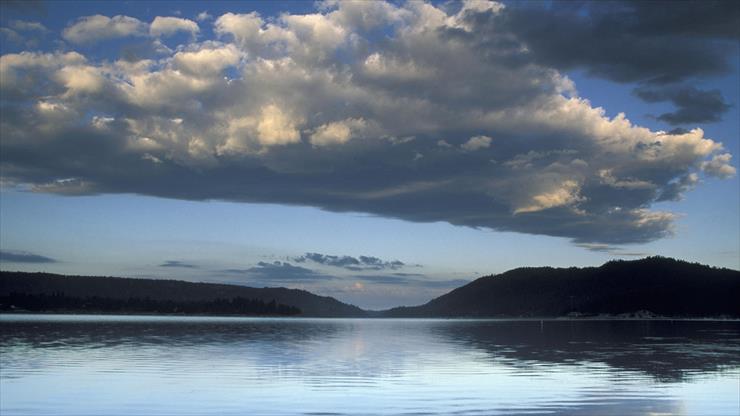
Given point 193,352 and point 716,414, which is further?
point 193,352

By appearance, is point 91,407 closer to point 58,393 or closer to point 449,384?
point 58,393

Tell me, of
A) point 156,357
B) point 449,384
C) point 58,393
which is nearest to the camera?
point 58,393

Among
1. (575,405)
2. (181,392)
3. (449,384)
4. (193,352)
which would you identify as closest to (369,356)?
(193,352)

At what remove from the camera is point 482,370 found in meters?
59.8

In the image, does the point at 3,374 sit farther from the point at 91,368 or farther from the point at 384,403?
the point at 384,403

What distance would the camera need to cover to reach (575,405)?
39250 mm

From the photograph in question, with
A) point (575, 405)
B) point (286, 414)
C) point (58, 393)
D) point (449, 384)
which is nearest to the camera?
point (286, 414)

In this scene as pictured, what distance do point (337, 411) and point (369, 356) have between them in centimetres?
4174

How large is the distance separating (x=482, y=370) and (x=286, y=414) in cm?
2707

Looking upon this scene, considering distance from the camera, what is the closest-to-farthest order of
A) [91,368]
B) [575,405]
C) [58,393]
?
[575,405], [58,393], [91,368]

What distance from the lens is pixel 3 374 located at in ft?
170

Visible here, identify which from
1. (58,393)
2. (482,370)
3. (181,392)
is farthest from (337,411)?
(482,370)

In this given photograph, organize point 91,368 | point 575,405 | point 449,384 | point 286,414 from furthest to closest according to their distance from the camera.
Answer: point 91,368
point 449,384
point 575,405
point 286,414

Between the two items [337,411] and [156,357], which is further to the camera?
[156,357]
